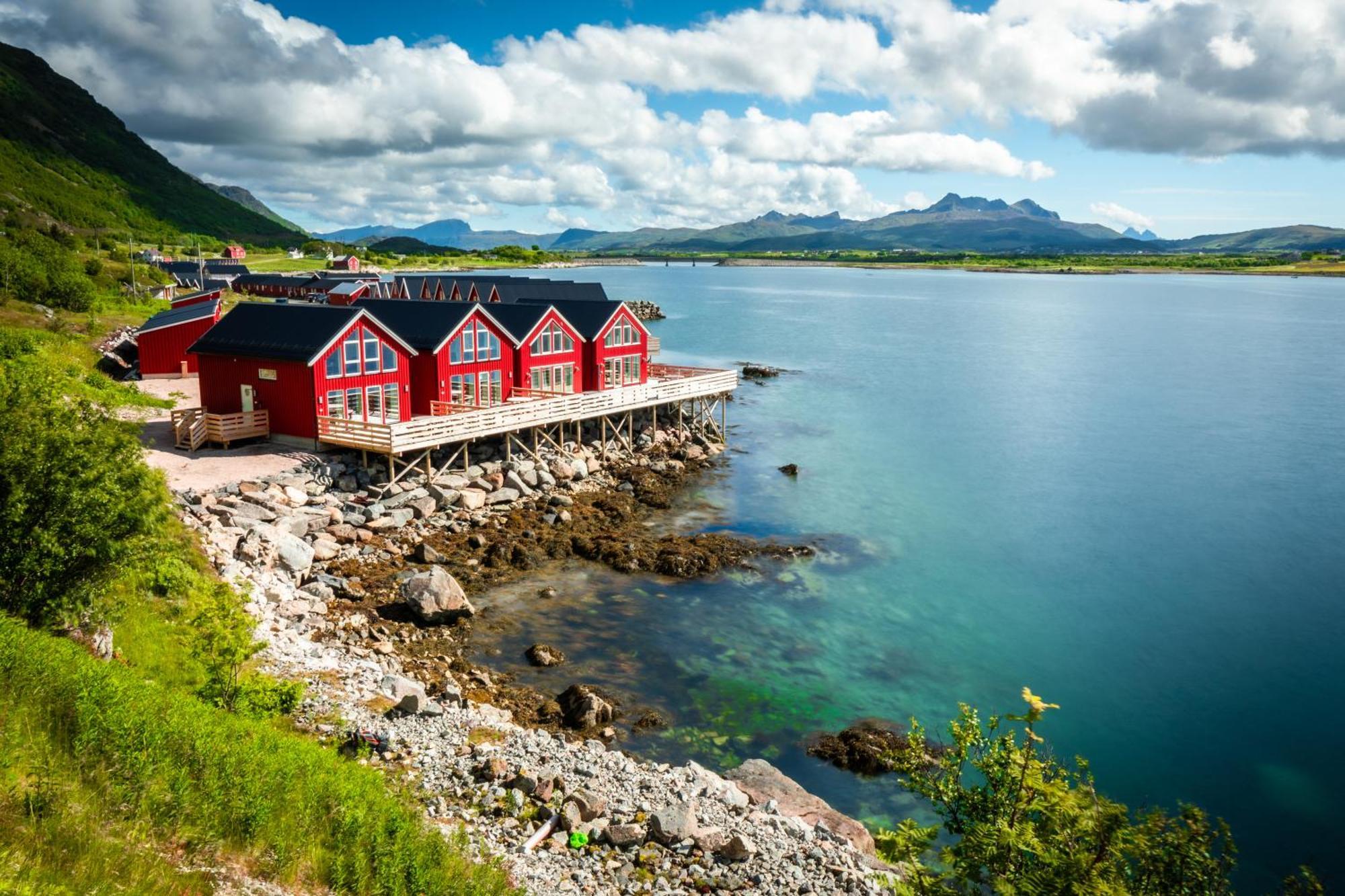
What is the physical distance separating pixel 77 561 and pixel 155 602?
5185 millimetres

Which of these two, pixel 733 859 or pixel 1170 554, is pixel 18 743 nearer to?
pixel 733 859

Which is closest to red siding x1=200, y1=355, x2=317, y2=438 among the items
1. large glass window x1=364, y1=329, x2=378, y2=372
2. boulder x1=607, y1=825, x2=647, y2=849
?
large glass window x1=364, y1=329, x2=378, y2=372

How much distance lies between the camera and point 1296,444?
5509 centimetres

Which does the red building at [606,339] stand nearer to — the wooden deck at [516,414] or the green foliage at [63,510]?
the wooden deck at [516,414]

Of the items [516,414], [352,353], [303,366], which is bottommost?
[516,414]

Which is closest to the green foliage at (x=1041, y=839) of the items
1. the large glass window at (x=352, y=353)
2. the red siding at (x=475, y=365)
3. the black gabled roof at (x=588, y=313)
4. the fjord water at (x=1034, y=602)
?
the fjord water at (x=1034, y=602)

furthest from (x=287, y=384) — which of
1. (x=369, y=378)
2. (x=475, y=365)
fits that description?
(x=475, y=365)

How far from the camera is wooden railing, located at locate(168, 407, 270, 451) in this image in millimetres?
36500

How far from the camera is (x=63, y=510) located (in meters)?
15.2

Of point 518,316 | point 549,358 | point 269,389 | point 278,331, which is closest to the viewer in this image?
point 269,389

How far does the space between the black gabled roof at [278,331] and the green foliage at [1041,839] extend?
32609 millimetres

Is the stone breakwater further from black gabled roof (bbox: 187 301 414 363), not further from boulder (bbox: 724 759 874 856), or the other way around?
black gabled roof (bbox: 187 301 414 363)

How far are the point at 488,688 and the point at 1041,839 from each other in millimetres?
16601

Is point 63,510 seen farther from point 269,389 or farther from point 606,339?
point 606,339
